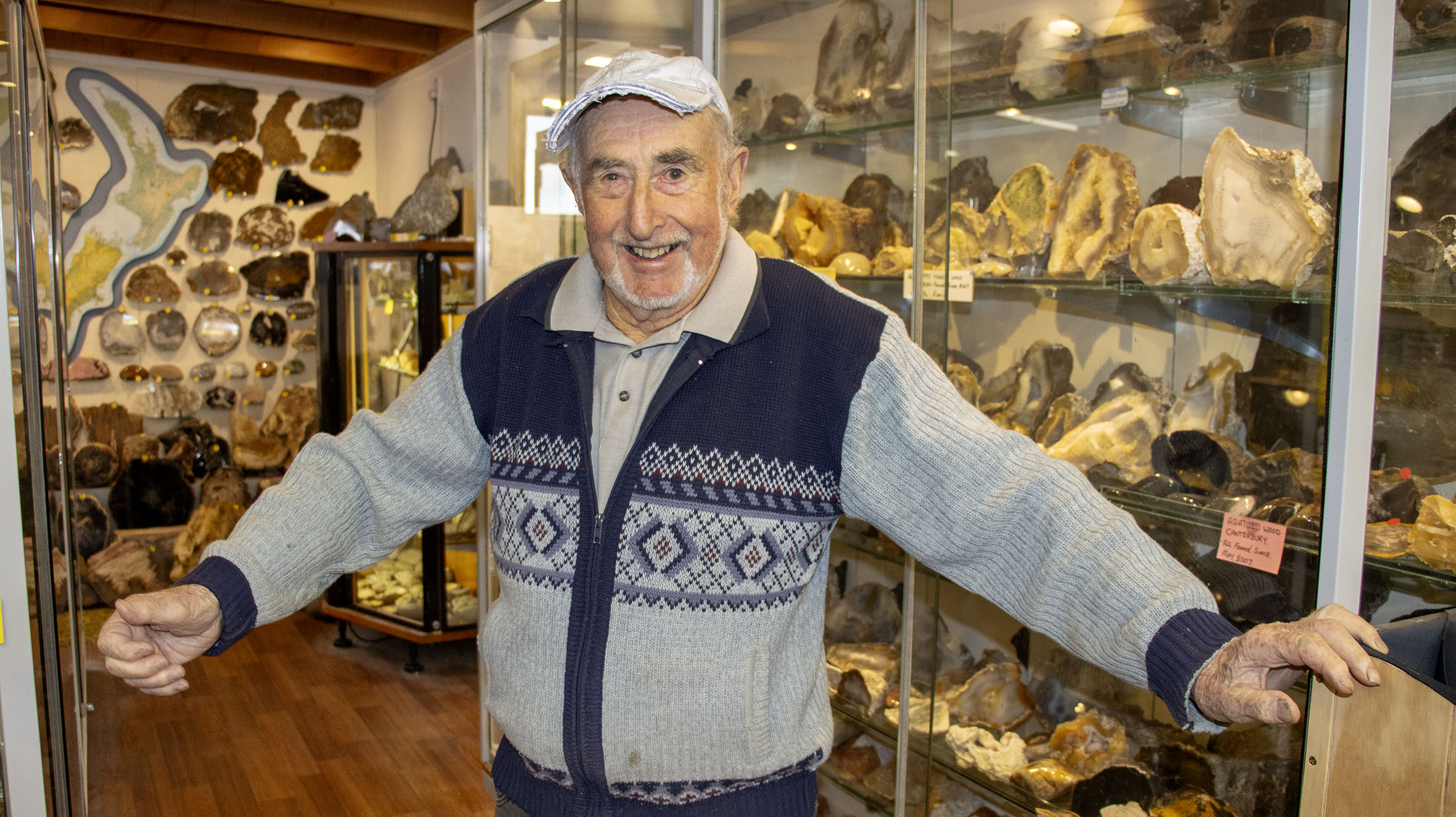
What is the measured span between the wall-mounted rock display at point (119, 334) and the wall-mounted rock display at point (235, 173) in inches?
33.1

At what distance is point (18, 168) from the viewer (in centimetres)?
197

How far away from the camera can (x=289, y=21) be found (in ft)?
15.0

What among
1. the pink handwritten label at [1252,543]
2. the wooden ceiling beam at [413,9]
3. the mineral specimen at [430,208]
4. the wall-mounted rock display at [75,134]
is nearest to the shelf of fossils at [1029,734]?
the pink handwritten label at [1252,543]

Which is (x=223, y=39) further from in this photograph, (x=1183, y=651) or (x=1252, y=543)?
(x=1183, y=651)

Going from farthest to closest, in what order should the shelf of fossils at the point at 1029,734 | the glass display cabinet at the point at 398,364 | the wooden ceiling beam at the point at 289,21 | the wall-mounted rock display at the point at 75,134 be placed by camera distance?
the wall-mounted rock display at the point at 75,134
the glass display cabinet at the point at 398,364
the wooden ceiling beam at the point at 289,21
the shelf of fossils at the point at 1029,734

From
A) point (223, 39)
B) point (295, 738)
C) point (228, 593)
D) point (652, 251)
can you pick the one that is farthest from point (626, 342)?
point (223, 39)

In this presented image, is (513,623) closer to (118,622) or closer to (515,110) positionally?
(118,622)

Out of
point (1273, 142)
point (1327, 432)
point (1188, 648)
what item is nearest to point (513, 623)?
point (1188, 648)

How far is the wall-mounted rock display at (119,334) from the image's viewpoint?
548cm

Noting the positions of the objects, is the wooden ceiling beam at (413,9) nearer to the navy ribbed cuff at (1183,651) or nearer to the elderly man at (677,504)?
the elderly man at (677,504)

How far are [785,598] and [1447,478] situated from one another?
990mm

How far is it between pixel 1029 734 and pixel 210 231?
17.2ft

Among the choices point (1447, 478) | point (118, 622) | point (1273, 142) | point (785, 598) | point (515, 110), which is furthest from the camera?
point (515, 110)

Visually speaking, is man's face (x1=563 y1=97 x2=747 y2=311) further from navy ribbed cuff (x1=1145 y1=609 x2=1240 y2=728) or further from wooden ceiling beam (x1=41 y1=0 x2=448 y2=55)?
wooden ceiling beam (x1=41 y1=0 x2=448 y2=55)
